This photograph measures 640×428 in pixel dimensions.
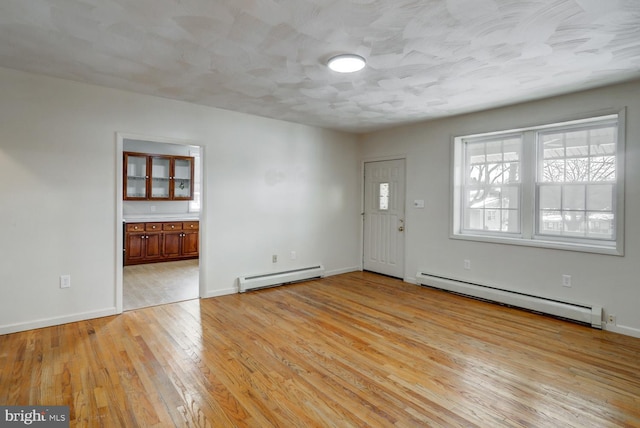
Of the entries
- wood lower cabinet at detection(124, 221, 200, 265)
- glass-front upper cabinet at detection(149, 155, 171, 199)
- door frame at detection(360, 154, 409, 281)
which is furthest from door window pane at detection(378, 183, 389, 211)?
glass-front upper cabinet at detection(149, 155, 171, 199)

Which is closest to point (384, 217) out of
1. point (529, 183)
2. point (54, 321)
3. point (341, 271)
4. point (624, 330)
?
point (341, 271)

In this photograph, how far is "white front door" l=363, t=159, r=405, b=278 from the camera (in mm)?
5555

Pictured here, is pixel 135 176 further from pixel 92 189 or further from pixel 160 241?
pixel 92 189

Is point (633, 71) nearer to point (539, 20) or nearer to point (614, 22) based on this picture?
point (614, 22)

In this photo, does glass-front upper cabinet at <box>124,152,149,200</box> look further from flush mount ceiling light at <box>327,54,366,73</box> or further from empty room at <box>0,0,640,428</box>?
flush mount ceiling light at <box>327,54,366,73</box>

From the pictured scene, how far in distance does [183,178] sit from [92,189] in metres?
3.76

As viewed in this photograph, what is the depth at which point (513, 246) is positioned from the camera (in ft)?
13.8

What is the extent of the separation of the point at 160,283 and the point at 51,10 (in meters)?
3.85

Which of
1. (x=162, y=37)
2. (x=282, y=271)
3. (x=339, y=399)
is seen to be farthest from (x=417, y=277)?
(x=162, y=37)

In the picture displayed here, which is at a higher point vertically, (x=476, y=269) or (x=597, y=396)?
(x=476, y=269)

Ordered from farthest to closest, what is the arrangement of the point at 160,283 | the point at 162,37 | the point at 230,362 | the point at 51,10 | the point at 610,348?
the point at 160,283
the point at 610,348
the point at 230,362
the point at 162,37
the point at 51,10

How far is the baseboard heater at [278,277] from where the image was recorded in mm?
4707

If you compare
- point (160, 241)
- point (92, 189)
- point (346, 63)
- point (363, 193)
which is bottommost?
point (160, 241)

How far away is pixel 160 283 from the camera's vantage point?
16.7ft
